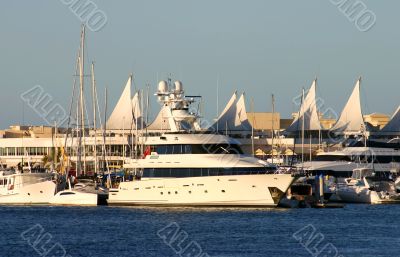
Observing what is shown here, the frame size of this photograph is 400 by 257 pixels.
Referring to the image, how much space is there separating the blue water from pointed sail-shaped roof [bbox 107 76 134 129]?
1786 inches

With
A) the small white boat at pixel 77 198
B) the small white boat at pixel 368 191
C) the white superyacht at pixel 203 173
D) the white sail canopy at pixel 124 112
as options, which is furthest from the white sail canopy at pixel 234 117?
the white superyacht at pixel 203 173

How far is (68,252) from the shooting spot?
48.5 metres

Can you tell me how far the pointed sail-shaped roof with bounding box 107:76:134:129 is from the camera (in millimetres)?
119875

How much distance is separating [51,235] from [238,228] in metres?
8.85

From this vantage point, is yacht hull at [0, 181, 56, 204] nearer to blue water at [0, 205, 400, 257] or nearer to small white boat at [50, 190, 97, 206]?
small white boat at [50, 190, 97, 206]

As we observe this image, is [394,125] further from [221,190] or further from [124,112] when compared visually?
[221,190]

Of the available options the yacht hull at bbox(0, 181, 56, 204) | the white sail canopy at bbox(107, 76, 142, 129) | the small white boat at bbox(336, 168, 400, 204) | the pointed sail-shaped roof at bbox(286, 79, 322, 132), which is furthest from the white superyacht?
the pointed sail-shaped roof at bbox(286, 79, 322, 132)

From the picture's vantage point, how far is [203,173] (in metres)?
68.8

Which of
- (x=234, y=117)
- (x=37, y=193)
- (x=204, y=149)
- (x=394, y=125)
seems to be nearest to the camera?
(x=204, y=149)

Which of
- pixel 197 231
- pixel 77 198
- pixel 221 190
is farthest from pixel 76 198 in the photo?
pixel 197 231

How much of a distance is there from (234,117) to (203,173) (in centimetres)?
6114

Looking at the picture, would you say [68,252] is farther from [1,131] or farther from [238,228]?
[1,131]

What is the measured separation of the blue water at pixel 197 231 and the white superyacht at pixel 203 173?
1108 millimetres

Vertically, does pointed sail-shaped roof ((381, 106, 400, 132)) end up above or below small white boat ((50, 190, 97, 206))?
above
